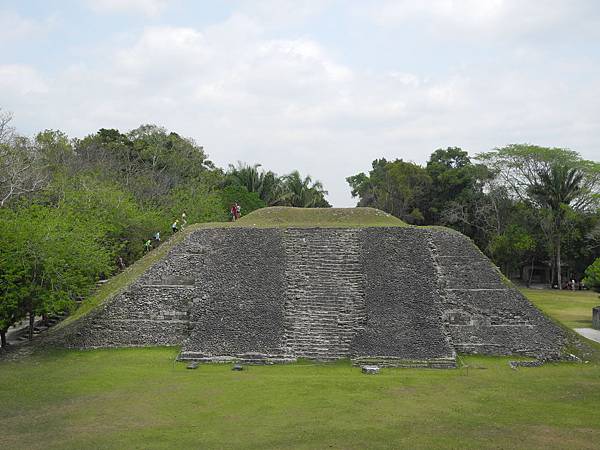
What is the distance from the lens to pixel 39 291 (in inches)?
675

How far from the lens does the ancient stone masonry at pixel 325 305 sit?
16.5 metres

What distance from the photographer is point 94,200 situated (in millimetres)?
26766

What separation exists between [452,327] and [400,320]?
161 cm

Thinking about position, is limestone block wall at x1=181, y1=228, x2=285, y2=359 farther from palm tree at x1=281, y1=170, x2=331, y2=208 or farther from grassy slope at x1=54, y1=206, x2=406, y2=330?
palm tree at x1=281, y1=170, x2=331, y2=208

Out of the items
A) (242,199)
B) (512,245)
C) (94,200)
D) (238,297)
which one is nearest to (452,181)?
(512,245)

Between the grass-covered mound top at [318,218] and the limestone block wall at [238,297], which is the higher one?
the grass-covered mound top at [318,218]

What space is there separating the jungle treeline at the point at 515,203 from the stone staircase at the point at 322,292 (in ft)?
67.5

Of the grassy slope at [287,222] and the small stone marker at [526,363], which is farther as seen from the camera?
the grassy slope at [287,222]

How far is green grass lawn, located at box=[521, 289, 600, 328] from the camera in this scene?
24.8 meters

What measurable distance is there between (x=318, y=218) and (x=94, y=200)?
981 cm

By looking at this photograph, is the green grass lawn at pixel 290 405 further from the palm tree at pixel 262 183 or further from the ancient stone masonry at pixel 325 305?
the palm tree at pixel 262 183

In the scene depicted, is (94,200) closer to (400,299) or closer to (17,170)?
(17,170)

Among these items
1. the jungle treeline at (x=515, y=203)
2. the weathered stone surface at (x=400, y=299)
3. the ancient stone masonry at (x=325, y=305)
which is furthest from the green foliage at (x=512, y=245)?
the weathered stone surface at (x=400, y=299)

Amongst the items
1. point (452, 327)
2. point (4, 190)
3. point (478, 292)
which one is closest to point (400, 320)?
point (452, 327)
